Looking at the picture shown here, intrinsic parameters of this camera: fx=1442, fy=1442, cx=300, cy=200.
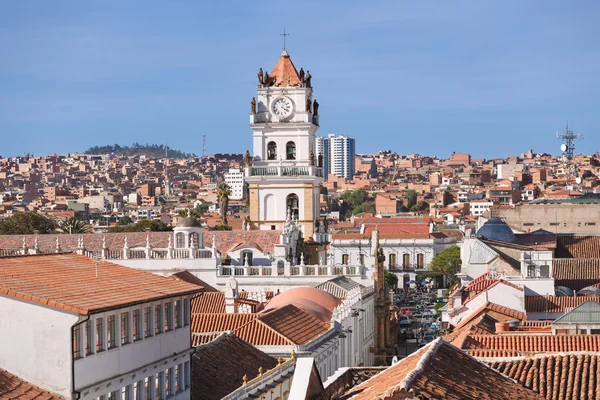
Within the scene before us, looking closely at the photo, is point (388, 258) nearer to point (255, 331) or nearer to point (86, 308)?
point (255, 331)

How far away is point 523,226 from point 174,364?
209 ft

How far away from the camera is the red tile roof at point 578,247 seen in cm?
7112

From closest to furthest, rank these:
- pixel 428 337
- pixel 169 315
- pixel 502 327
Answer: pixel 169 315
pixel 502 327
pixel 428 337

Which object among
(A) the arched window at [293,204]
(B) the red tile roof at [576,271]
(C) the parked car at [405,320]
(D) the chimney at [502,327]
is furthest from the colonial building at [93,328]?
(C) the parked car at [405,320]

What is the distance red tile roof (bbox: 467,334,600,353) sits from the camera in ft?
101

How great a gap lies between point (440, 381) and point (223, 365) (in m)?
16.0

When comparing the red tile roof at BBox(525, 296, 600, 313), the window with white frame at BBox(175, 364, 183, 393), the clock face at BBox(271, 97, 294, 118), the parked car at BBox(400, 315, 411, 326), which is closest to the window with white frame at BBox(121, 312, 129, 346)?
the window with white frame at BBox(175, 364, 183, 393)

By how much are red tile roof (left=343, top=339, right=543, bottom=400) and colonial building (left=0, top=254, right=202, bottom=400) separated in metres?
6.62

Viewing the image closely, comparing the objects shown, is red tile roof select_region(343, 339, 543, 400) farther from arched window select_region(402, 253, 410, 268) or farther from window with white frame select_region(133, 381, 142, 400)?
arched window select_region(402, 253, 410, 268)

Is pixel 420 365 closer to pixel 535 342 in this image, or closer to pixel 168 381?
pixel 168 381

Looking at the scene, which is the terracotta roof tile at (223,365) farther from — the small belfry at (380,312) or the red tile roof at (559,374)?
the small belfry at (380,312)

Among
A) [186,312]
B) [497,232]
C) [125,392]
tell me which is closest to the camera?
[125,392]

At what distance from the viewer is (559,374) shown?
824 inches

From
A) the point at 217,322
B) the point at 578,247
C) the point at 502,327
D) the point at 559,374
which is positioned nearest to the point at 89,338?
the point at 559,374
